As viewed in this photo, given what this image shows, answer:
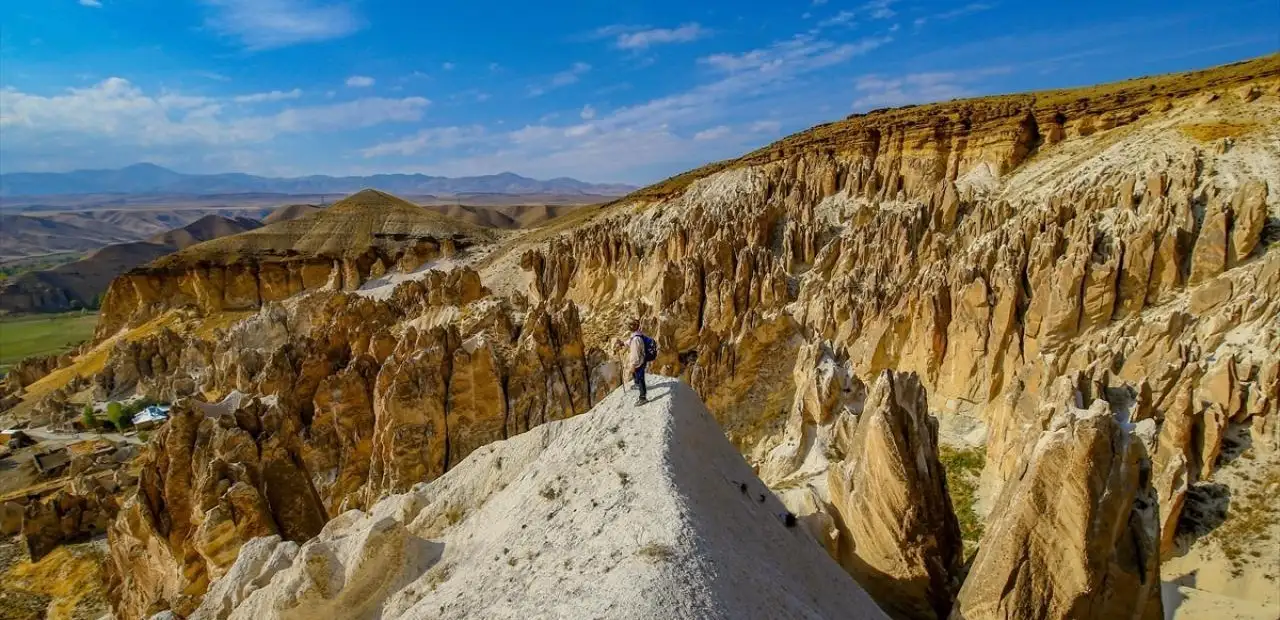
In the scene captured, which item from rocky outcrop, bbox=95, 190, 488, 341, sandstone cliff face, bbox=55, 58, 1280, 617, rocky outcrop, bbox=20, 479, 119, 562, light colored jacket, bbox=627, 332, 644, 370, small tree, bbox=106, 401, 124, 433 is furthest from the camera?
rocky outcrop, bbox=95, 190, 488, 341

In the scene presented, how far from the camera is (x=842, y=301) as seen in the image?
3772 centimetres

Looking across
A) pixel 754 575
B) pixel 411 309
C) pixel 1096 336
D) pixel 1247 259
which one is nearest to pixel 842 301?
pixel 1096 336

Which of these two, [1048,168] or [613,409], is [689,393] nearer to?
[613,409]

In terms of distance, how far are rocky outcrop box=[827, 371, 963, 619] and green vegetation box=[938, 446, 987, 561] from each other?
844 centimetres

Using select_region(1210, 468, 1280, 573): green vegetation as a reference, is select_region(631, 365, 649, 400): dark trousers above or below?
above

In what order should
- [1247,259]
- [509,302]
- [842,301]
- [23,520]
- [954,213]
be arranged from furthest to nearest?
[509,302] < [954,213] < [842,301] < [23,520] < [1247,259]

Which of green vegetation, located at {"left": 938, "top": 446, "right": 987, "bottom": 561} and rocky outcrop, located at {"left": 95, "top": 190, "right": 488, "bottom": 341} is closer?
green vegetation, located at {"left": 938, "top": 446, "right": 987, "bottom": 561}

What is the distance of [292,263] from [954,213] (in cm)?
7570

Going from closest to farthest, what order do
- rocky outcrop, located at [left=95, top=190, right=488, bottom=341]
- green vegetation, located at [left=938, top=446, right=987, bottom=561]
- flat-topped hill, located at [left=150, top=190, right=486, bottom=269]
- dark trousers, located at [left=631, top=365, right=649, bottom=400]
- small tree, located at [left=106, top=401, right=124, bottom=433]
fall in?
1. dark trousers, located at [left=631, top=365, right=649, bottom=400]
2. green vegetation, located at [left=938, top=446, right=987, bottom=561]
3. small tree, located at [left=106, top=401, right=124, bottom=433]
4. rocky outcrop, located at [left=95, top=190, right=488, bottom=341]
5. flat-topped hill, located at [left=150, top=190, right=486, bottom=269]

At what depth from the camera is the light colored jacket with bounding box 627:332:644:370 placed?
42.6ft

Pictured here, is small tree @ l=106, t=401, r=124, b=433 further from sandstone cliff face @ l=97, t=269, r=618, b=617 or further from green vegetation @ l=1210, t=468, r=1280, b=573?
green vegetation @ l=1210, t=468, r=1280, b=573

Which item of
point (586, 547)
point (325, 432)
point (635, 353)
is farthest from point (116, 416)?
point (586, 547)

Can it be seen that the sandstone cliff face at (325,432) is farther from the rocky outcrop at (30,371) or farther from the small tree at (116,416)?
the rocky outcrop at (30,371)

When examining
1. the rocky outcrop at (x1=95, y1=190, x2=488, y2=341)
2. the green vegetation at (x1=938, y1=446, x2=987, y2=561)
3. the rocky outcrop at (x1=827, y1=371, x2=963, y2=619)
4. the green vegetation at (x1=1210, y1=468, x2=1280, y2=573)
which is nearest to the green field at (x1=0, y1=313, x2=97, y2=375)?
the rocky outcrop at (x1=95, y1=190, x2=488, y2=341)
